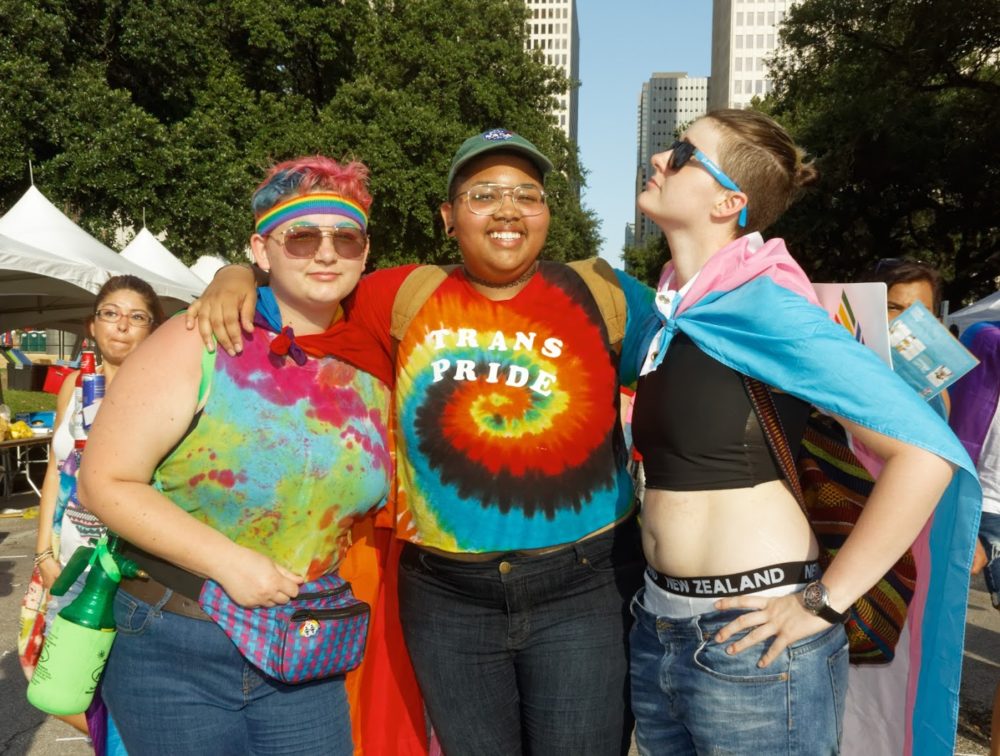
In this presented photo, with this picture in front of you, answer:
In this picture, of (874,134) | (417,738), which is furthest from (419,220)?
(417,738)

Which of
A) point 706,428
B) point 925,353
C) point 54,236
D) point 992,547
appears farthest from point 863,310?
point 54,236

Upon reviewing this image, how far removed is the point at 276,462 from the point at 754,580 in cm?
109

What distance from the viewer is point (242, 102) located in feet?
64.6

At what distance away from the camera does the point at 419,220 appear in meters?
20.0

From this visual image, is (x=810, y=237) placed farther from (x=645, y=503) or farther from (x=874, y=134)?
(x=645, y=503)

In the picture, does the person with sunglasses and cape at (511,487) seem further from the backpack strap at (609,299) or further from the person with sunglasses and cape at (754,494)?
the person with sunglasses and cape at (754,494)

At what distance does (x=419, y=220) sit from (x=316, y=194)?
715 inches

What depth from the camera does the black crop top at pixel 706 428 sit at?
185 cm

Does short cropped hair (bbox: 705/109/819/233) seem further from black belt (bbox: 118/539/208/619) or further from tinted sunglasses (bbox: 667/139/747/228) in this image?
black belt (bbox: 118/539/208/619)

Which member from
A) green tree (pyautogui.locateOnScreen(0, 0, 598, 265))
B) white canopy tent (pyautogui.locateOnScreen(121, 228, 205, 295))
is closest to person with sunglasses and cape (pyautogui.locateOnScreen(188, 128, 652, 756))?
white canopy tent (pyautogui.locateOnScreen(121, 228, 205, 295))

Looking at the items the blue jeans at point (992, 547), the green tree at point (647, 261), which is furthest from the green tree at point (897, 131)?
the blue jeans at point (992, 547)

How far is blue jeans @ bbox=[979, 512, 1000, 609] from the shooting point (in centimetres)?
341

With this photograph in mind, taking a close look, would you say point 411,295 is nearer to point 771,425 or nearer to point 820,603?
point 771,425

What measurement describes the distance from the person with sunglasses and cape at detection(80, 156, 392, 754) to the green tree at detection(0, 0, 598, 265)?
1552cm
